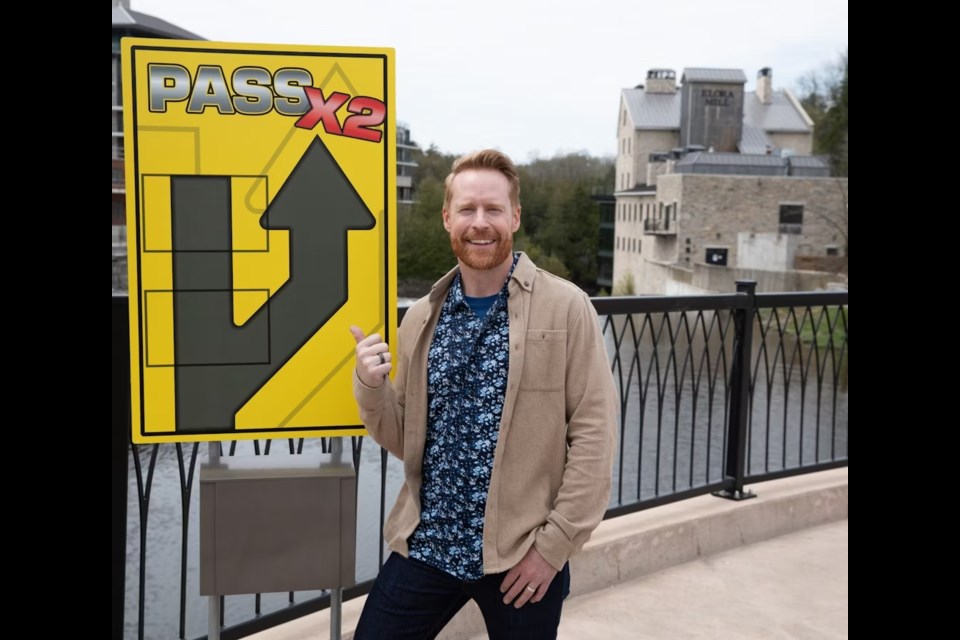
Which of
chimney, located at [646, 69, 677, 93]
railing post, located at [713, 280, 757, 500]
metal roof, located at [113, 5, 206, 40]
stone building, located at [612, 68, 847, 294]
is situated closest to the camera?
metal roof, located at [113, 5, 206, 40]

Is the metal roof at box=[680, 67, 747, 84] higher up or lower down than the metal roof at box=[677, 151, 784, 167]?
higher up

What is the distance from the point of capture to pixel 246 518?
7.38 ft

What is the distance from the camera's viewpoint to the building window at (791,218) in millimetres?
52378

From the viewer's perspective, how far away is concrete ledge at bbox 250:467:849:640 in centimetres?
391

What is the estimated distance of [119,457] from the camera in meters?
2.73

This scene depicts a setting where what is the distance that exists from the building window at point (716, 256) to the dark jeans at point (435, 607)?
5061cm

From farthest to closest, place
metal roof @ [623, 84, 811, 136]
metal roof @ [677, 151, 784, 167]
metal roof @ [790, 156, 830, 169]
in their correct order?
metal roof @ [623, 84, 811, 136] < metal roof @ [790, 156, 830, 169] < metal roof @ [677, 151, 784, 167]

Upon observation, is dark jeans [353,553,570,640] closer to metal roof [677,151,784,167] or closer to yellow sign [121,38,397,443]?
yellow sign [121,38,397,443]

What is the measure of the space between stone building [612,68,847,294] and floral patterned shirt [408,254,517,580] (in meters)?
39.4

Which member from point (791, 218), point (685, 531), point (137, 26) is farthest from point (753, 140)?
point (685, 531)

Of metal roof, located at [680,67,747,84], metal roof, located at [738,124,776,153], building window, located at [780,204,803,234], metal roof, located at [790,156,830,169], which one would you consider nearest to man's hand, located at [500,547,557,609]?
building window, located at [780,204,803,234]

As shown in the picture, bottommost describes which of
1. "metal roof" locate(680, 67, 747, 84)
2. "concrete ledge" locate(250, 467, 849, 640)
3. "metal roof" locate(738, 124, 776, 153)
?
"concrete ledge" locate(250, 467, 849, 640)
